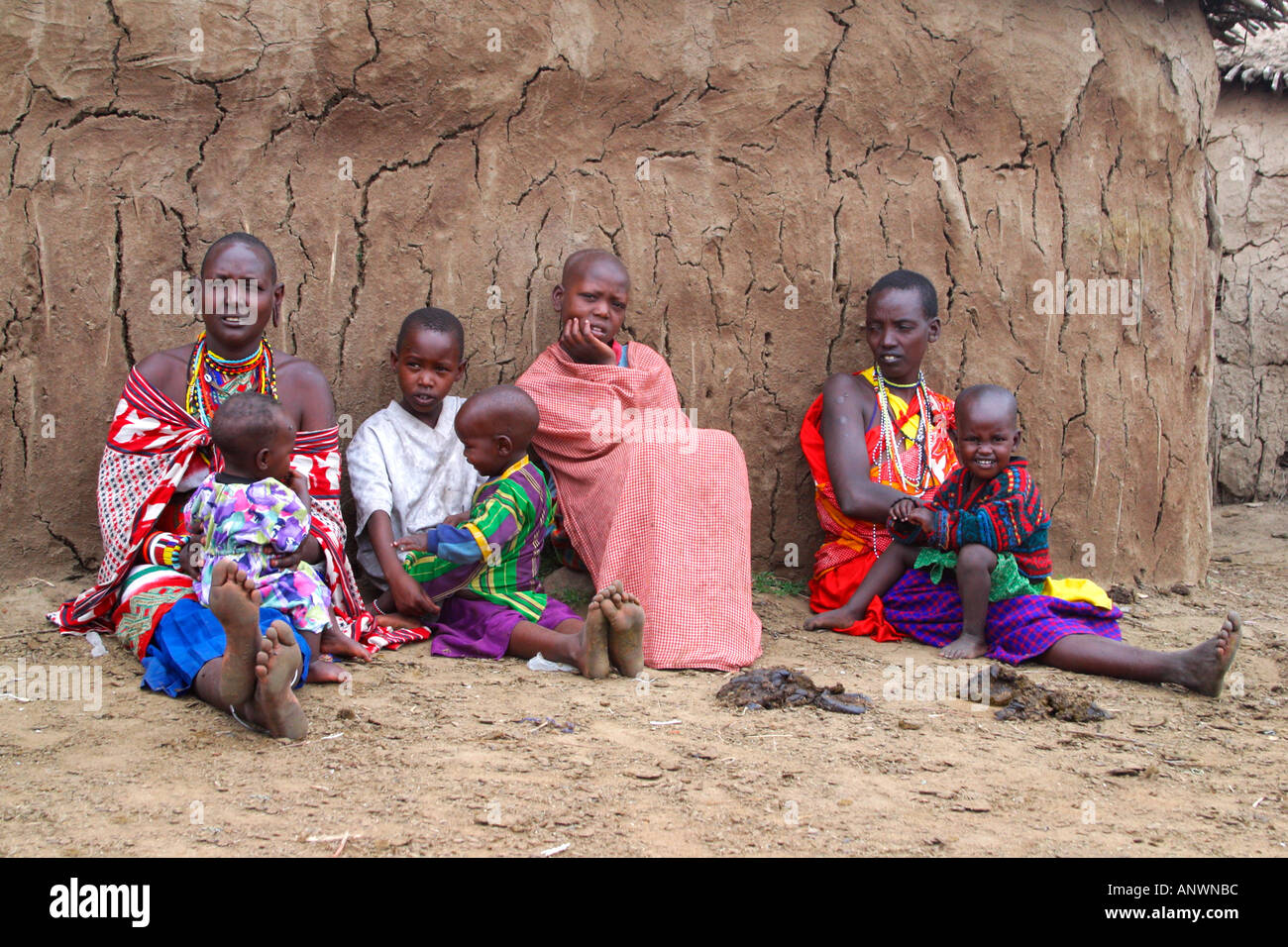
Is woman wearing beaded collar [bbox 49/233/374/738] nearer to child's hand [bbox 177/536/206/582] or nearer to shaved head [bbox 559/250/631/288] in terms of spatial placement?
child's hand [bbox 177/536/206/582]

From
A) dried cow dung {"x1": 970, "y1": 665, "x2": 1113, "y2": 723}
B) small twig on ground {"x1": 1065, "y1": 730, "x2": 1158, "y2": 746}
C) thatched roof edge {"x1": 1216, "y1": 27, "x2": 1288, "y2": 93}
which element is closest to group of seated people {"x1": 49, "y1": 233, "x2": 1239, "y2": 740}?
dried cow dung {"x1": 970, "y1": 665, "x2": 1113, "y2": 723}

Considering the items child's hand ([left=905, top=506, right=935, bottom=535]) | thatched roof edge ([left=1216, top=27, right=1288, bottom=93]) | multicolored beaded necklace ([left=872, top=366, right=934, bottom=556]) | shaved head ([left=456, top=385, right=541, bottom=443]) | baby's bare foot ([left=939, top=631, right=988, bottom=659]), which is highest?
thatched roof edge ([left=1216, top=27, right=1288, bottom=93])

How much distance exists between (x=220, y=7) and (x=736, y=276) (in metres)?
2.09

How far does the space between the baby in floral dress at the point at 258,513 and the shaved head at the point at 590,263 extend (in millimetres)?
1345

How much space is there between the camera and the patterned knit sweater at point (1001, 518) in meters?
3.73

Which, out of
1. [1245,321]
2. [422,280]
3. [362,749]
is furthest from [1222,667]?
[1245,321]

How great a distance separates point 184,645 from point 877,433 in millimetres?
2587

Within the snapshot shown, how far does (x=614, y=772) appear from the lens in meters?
2.51

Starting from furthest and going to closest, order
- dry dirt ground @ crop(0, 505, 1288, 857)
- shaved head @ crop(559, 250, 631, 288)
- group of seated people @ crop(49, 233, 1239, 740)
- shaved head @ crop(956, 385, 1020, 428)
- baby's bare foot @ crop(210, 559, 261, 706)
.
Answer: shaved head @ crop(559, 250, 631, 288)
shaved head @ crop(956, 385, 1020, 428)
group of seated people @ crop(49, 233, 1239, 740)
baby's bare foot @ crop(210, 559, 261, 706)
dry dirt ground @ crop(0, 505, 1288, 857)

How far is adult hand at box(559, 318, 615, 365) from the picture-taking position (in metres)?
4.00

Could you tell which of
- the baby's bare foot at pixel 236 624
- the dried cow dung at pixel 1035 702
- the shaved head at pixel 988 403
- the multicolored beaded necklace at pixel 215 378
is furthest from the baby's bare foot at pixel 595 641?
the shaved head at pixel 988 403

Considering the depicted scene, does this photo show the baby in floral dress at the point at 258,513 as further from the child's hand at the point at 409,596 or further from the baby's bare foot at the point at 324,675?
the child's hand at the point at 409,596

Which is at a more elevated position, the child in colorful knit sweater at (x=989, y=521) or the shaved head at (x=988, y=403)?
the shaved head at (x=988, y=403)

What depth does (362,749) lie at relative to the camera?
2605mm
